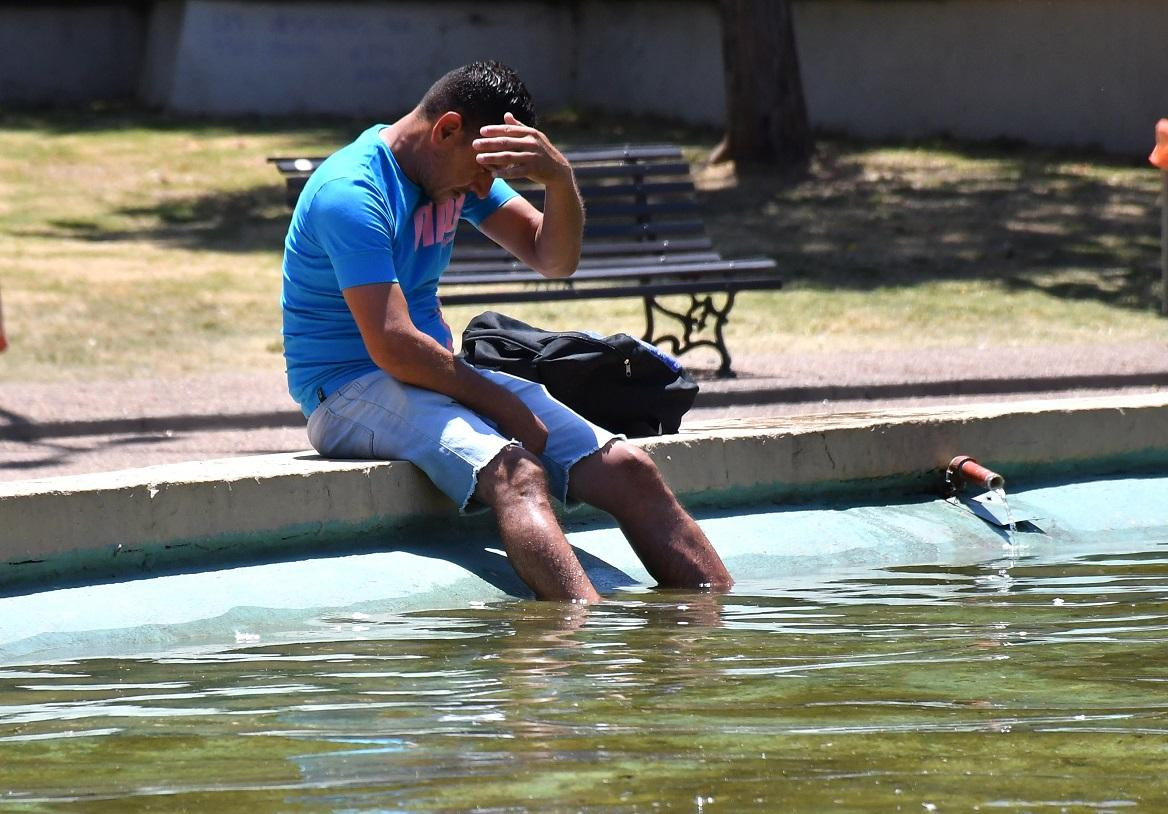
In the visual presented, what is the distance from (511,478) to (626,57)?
18609 millimetres

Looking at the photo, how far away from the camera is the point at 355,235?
4.82 metres

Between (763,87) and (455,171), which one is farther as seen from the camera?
(763,87)

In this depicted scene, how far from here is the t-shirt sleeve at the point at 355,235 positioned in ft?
15.8

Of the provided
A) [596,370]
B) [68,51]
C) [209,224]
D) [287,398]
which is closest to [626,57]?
[68,51]

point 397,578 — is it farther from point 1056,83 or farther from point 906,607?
point 1056,83

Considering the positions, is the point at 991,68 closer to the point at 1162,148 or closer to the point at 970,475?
the point at 1162,148

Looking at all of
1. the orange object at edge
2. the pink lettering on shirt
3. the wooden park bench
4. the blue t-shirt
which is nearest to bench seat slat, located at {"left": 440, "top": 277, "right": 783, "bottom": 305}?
the wooden park bench

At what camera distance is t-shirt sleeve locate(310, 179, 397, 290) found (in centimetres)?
481

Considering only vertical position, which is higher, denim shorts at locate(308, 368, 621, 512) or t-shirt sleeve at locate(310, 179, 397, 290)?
t-shirt sleeve at locate(310, 179, 397, 290)

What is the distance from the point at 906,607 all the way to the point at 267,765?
6.64ft

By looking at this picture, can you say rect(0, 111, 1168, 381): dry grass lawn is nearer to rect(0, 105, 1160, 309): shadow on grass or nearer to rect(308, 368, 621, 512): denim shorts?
rect(0, 105, 1160, 309): shadow on grass

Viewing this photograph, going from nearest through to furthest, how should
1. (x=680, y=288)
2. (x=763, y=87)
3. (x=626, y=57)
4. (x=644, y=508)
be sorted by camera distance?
(x=644, y=508) < (x=680, y=288) < (x=763, y=87) < (x=626, y=57)

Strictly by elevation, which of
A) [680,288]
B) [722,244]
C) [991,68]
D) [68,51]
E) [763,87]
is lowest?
[722,244]

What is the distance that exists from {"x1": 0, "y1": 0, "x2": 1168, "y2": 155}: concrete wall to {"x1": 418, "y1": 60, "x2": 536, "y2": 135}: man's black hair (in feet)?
47.4
